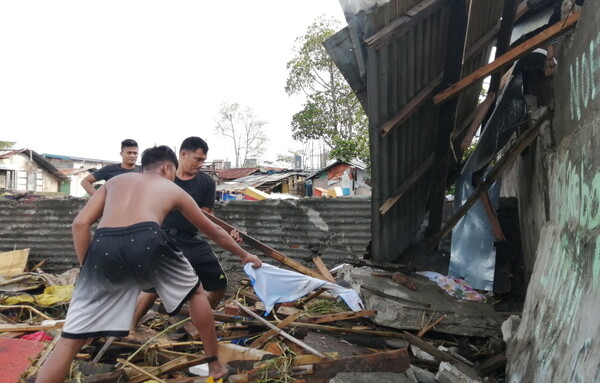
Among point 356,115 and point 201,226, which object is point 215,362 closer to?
point 201,226

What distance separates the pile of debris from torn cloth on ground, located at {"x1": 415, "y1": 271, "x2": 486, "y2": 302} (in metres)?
0.13

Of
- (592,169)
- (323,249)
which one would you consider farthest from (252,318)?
(592,169)

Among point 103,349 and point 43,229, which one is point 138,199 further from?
point 43,229

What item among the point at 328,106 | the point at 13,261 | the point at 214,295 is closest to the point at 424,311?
the point at 214,295

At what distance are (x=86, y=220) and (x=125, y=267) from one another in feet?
1.53

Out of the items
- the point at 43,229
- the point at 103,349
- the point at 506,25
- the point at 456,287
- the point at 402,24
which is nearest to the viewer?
the point at 103,349

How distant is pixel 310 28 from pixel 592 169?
2332 centimetres

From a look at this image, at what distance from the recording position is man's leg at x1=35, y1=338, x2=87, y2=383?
2.37 m

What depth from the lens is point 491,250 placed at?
4863mm

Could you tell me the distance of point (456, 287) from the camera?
470 cm

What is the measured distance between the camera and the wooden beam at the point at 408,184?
4.76 meters

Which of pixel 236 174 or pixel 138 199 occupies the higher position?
pixel 236 174

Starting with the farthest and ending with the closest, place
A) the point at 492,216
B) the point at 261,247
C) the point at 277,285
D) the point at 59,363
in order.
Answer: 1. the point at 492,216
2. the point at 261,247
3. the point at 277,285
4. the point at 59,363

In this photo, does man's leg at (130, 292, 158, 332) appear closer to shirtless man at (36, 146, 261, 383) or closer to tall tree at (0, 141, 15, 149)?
shirtless man at (36, 146, 261, 383)
